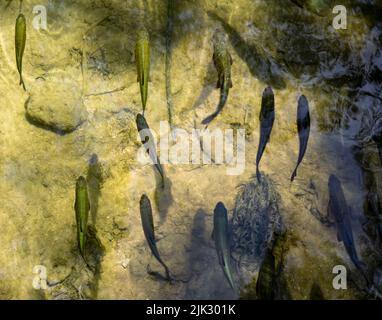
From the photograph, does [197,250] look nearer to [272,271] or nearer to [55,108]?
[272,271]

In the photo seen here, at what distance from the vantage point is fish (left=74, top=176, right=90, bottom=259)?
3713 millimetres

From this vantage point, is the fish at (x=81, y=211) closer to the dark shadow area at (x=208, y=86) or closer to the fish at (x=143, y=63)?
the fish at (x=143, y=63)

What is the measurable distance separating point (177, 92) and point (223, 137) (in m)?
0.58

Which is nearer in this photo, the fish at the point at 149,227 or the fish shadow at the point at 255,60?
the fish at the point at 149,227

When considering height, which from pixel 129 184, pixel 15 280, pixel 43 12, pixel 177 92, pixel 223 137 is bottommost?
pixel 15 280

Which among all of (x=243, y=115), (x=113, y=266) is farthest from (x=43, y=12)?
(x=113, y=266)

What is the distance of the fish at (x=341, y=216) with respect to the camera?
12.4ft

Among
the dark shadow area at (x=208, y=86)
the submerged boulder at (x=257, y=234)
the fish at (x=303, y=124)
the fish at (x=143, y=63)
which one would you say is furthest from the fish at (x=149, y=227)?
the fish at (x=303, y=124)

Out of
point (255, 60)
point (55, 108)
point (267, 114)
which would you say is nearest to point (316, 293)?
point (267, 114)

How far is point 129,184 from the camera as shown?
399 centimetres

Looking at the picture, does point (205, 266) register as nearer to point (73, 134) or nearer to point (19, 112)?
point (73, 134)

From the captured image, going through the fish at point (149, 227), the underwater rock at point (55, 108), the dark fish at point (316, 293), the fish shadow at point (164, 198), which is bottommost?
the dark fish at point (316, 293)

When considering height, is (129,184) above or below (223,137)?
below

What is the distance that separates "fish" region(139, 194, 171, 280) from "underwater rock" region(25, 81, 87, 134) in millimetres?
935
